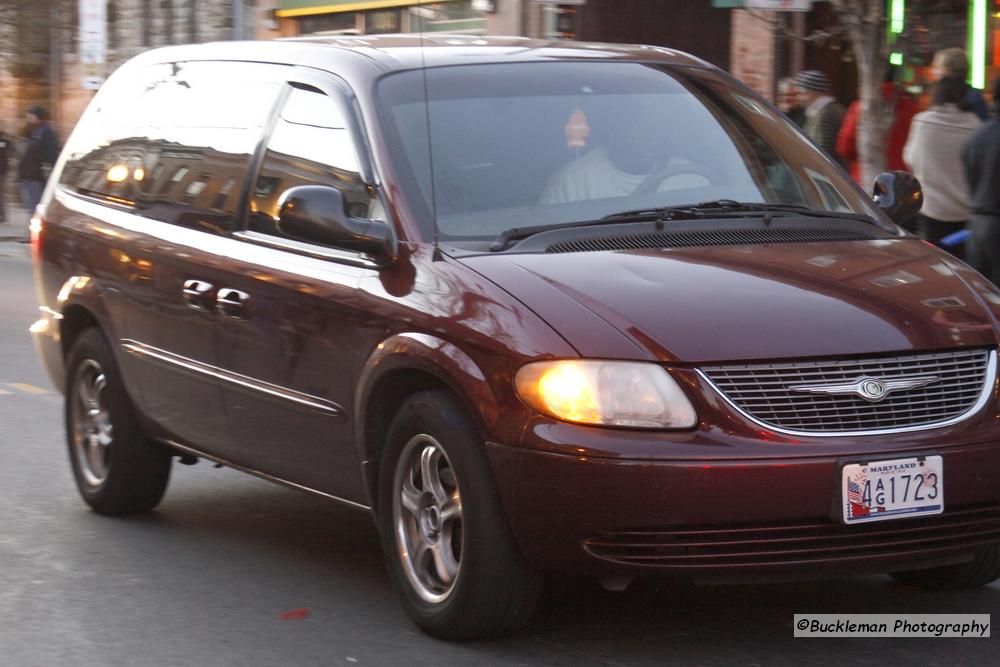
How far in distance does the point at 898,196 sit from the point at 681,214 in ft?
3.56

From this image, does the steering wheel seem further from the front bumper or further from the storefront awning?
the storefront awning

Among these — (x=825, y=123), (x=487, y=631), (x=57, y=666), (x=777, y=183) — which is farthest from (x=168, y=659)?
(x=825, y=123)

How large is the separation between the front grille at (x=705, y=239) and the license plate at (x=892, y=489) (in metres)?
0.98

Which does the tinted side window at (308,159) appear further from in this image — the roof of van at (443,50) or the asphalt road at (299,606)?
the asphalt road at (299,606)

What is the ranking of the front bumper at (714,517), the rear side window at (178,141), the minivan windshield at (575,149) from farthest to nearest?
the rear side window at (178,141) → the minivan windshield at (575,149) → the front bumper at (714,517)

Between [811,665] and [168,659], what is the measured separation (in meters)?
1.71

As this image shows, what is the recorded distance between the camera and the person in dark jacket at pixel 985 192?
10289 mm

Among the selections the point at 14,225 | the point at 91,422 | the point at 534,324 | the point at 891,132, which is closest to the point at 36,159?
the point at 14,225

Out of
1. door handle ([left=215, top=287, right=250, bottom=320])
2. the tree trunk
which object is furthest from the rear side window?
the tree trunk

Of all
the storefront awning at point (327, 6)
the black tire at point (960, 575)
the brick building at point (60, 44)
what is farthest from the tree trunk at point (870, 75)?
the brick building at point (60, 44)

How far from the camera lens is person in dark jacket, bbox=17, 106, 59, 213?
26719 mm

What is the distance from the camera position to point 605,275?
5004 mm

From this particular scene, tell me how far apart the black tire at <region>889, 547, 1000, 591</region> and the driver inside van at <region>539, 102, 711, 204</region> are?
1.37 metres

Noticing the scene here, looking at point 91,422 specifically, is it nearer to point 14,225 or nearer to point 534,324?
point 534,324
